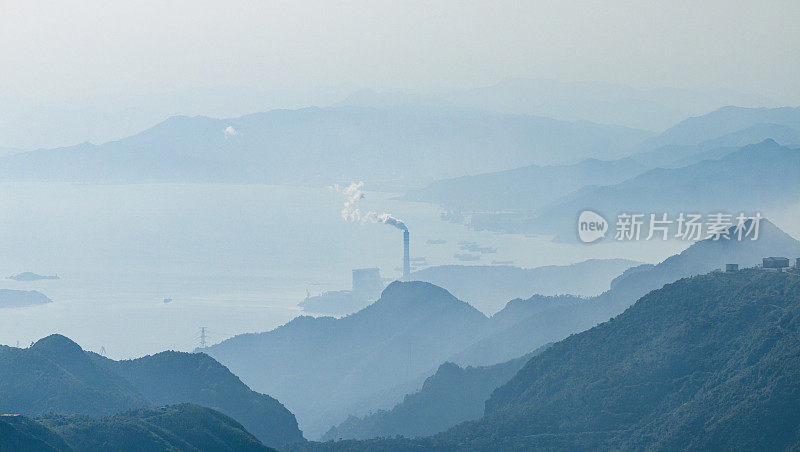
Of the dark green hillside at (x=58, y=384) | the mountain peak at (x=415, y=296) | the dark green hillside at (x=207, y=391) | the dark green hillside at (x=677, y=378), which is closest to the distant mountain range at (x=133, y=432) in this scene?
the dark green hillside at (x=58, y=384)

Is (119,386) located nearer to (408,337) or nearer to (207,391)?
(207,391)

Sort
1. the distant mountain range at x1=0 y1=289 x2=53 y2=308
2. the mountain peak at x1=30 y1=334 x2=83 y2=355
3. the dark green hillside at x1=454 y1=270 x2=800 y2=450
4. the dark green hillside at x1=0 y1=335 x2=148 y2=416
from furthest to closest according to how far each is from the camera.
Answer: the distant mountain range at x1=0 y1=289 x2=53 y2=308 < the mountain peak at x1=30 y1=334 x2=83 y2=355 < the dark green hillside at x1=0 y1=335 x2=148 y2=416 < the dark green hillside at x1=454 y1=270 x2=800 y2=450

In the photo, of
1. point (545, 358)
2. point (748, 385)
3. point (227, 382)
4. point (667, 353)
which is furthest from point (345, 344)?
point (748, 385)

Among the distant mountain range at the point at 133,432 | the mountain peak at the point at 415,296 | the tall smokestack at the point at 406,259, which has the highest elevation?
the tall smokestack at the point at 406,259

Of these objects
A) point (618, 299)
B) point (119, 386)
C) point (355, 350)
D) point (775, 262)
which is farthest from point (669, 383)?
point (355, 350)

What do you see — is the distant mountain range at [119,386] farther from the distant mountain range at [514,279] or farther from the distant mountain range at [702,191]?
the distant mountain range at [702,191]

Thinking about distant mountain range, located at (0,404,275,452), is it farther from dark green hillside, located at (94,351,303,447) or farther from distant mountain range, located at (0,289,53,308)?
distant mountain range, located at (0,289,53,308)

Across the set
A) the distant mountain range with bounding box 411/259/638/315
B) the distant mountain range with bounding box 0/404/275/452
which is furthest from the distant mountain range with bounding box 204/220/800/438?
the distant mountain range with bounding box 411/259/638/315
